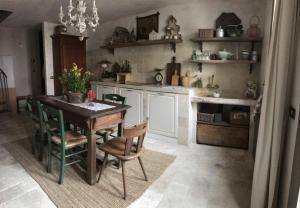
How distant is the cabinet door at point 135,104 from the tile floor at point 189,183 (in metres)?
0.83

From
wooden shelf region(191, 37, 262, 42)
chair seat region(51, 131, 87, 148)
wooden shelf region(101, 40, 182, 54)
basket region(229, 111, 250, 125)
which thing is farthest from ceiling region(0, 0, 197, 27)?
chair seat region(51, 131, 87, 148)

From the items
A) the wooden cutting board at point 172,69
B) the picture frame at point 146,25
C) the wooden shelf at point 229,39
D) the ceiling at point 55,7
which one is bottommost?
the wooden cutting board at point 172,69

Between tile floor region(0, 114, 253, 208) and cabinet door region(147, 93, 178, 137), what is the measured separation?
0.38m

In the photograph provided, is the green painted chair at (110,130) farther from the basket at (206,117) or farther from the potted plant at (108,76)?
the potted plant at (108,76)

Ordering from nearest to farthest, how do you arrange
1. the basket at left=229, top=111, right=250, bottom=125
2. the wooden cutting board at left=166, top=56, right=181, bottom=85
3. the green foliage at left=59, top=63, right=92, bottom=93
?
the green foliage at left=59, top=63, right=92, bottom=93, the basket at left=229, top=111, right=250, bottom=125, the wooden cutting board at left=166, top=56, right=181, bottom=85

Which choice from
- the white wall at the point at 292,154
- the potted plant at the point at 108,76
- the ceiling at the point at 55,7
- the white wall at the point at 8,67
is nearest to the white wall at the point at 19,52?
the white wall at the point at 8,67

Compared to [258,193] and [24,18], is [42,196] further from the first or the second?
[24,18]

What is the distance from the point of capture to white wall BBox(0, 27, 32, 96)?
5.77 meters

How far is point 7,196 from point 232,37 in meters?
3.53

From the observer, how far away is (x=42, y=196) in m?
2.21

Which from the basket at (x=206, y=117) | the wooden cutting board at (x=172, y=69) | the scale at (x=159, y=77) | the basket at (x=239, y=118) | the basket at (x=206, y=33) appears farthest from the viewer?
the scale at (x=159, y=77)

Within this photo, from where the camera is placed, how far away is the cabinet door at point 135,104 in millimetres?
4026

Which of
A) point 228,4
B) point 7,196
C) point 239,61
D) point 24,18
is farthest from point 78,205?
point 24,18

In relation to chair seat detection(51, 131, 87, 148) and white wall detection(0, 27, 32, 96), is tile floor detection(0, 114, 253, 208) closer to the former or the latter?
chair seat detection(51, 131, 87, 148)
